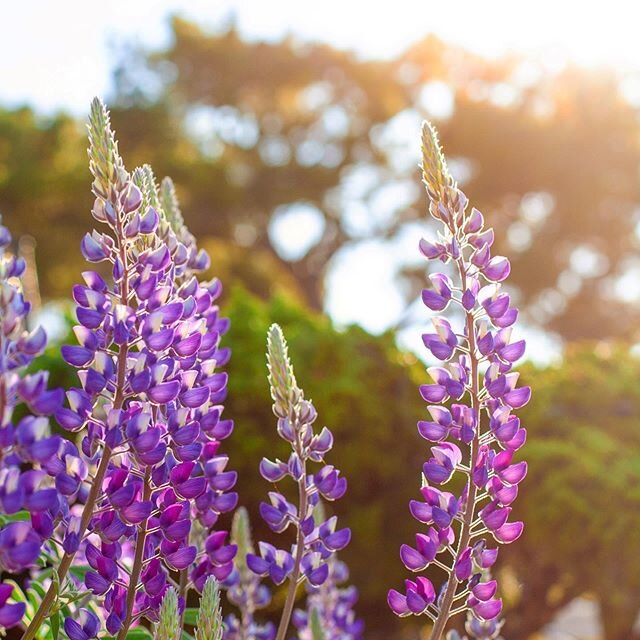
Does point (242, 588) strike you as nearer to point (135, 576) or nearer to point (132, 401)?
point (135, 576)

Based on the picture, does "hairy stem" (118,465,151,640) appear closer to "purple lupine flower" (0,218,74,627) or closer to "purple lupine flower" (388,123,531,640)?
"purple lupine flower" (0,218,74,627)

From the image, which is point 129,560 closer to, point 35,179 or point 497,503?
point 497,503

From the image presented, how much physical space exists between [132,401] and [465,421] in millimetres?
526

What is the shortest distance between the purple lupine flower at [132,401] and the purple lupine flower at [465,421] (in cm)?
34

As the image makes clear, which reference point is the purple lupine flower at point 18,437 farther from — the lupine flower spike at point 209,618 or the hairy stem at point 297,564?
the hairy stem at point 297,564

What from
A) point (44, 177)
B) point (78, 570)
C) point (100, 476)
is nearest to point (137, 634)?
point (78, 570)

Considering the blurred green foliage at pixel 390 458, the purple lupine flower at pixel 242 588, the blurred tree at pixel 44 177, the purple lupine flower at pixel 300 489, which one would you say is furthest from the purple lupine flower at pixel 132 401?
the blurred tree at pixel 44 177

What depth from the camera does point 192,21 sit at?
24.9 m

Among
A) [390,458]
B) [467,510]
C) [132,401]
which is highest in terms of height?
[390,458]

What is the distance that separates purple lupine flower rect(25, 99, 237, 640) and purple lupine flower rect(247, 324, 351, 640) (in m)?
0.10

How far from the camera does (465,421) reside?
4.48 feet

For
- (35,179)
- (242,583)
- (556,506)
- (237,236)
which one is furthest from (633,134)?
(242,583)

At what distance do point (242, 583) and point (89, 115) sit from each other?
3.92 ft

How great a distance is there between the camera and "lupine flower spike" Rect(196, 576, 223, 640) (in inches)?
46.8
